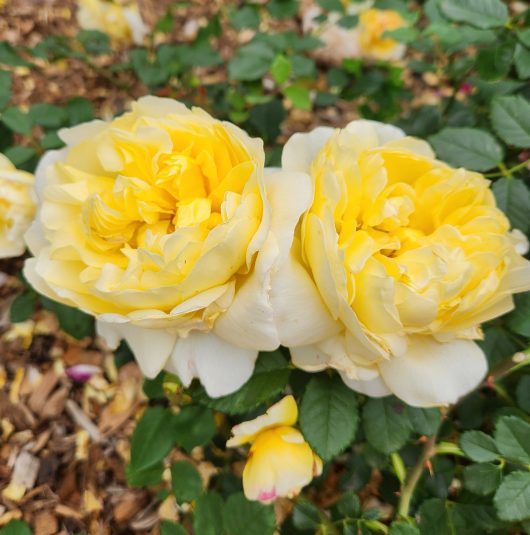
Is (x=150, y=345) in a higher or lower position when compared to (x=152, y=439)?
higher

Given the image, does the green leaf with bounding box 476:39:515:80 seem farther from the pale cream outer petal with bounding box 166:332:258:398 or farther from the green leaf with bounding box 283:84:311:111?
the pale cream outer petal with bounding box 166:332:258:398

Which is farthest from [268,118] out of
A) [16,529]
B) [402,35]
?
[16,529]

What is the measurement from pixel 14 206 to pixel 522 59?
85cm

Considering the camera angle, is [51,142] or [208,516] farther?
[51,142]

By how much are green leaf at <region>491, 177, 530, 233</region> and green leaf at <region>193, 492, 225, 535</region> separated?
0.61 metres

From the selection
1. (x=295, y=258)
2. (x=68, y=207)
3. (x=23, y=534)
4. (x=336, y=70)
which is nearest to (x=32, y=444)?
(x=23, y=534)

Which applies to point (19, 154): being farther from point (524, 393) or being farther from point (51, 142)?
point (524, 393)

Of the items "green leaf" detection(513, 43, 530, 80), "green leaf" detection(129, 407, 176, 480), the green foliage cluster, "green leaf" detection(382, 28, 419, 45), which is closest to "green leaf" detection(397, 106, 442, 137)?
the green foliage cluster

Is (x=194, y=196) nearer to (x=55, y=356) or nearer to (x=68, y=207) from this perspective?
(x=68, y=207)

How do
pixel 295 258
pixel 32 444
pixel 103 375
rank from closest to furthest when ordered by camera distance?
pixel 295 258
pixel 32 444
pixel 103 375

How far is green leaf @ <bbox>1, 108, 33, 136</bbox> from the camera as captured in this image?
1.07 m

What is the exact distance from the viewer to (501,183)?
2.90ft

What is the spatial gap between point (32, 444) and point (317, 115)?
1.32 meters

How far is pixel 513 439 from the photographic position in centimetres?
77
